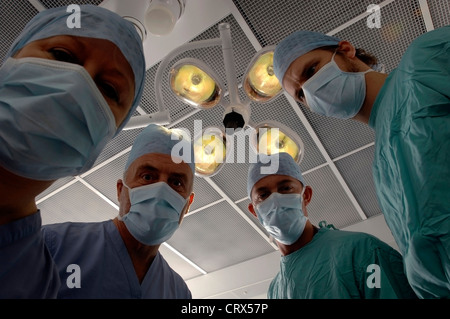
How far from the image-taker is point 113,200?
11.9ft

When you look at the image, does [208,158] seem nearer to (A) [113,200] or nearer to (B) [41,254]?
(B) [41,254]

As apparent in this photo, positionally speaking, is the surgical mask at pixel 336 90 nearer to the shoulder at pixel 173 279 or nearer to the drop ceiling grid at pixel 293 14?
the drop ceiling grid at pixel 293 14

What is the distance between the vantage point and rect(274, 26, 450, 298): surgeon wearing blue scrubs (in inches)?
35.5

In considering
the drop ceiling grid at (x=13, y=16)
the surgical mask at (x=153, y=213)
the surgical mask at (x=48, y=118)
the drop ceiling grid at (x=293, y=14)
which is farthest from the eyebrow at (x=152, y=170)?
the drop ceiling grid at (x=13, y=16)

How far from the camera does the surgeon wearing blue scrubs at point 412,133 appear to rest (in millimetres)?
902

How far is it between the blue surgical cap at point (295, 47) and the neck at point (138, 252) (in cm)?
113

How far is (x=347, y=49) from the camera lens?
5.31ft

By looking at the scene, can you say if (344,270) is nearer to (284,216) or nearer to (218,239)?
(284,216)

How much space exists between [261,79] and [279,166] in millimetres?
557

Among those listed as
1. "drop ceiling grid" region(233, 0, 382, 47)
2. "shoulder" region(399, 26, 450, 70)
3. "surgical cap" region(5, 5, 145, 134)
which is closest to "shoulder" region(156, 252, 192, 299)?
"surgical cap" region(5, 5, 145, 134)

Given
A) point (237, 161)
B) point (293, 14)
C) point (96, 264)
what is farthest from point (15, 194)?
point (237, 161)

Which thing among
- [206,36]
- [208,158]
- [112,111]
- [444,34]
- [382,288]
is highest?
[206,36]

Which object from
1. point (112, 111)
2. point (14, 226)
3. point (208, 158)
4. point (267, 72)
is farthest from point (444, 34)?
point (14, 226)
